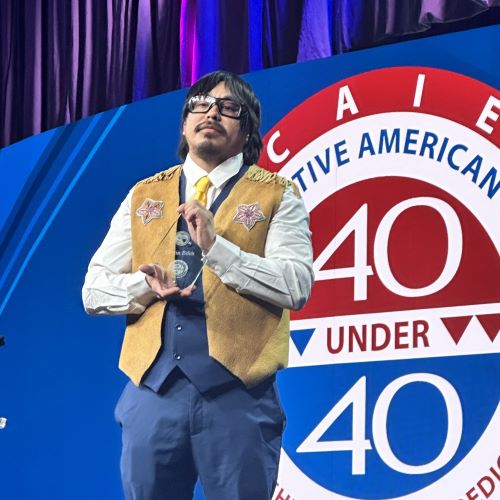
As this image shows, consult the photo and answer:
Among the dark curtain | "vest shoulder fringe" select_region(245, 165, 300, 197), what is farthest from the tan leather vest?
the dark curtain

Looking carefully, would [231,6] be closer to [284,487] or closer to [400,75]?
[400,75]

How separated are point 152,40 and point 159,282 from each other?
5.55ft

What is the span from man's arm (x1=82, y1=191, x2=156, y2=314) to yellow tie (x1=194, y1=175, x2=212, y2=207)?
208 millimetres

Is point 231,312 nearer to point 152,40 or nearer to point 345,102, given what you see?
point 345,102

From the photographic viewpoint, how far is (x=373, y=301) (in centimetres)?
302

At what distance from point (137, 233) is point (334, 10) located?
3.78 feet

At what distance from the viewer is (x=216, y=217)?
2.74 metres

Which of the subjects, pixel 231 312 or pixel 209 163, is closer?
pixel 231 312

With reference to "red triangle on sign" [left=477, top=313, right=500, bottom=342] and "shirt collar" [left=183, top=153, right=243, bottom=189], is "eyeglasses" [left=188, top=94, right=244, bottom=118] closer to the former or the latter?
"shirt collar" [left=183, top=153, right=243, bottom=189]

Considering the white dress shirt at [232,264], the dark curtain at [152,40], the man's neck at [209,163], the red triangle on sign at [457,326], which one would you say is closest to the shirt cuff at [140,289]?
the white dress shirt at [232,264]

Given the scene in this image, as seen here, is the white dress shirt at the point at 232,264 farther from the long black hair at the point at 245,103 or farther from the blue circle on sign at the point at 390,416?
the blue circle on sign at the point at 390,416

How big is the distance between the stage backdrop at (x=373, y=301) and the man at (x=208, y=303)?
1.14 feet

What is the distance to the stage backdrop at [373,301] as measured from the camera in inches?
113

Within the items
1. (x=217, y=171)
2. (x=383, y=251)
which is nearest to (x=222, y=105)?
(x=217, y=171)
